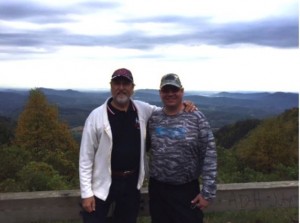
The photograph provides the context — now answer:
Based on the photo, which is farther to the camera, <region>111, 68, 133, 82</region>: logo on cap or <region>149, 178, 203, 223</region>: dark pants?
<region>149, 178, 203, 223</region>: dark pants

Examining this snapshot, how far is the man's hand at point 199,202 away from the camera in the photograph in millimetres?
3813

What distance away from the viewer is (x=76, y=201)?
4.00 meters

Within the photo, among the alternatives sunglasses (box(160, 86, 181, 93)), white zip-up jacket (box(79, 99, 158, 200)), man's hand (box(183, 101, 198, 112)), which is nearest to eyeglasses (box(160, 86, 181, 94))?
sunglasses (box(160, 86, 181, 93))

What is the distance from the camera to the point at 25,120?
45.5 meters

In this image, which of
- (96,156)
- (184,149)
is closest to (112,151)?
(96,156)

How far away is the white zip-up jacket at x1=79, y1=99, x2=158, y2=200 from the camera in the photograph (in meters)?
3.74

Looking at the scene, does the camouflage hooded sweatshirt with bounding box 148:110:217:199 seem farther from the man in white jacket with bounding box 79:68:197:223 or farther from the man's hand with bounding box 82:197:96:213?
the man's hand with bounding box 82:197:96:213

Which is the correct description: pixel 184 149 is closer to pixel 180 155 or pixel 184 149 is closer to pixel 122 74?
pixel 180 155

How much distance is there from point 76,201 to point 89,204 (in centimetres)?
30

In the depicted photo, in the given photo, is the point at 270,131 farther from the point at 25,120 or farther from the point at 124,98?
the point at 124,98

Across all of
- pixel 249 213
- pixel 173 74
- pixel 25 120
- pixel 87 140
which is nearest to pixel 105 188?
pixel 87 140

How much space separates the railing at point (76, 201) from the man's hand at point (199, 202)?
374 mm

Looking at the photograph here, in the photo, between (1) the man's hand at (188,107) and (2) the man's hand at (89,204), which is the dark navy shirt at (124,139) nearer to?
(2) the man's hand at (89,204)

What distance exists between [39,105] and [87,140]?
146 feet
